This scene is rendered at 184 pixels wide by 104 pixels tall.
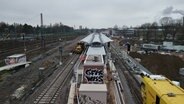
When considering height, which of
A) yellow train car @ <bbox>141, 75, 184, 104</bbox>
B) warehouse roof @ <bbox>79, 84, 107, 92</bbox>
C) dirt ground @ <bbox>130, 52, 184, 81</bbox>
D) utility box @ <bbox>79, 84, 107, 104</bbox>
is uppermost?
yellow train car @ <bbox>141, 75, 184, 104</bbox>

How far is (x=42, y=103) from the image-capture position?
2384 cm

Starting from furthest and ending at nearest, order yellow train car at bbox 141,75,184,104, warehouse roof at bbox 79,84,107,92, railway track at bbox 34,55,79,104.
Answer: railway track at bbox 34,55,79,104 < warehouse roof at bbox 79,84,107,92 < yellow train car at bbox 141,75,184,104

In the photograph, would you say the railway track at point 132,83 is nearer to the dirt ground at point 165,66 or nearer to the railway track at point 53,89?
the dirt ground at point 165,66

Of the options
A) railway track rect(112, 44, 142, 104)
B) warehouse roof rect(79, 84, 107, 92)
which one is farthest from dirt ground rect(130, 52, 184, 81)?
warehouse roof rect(79, 84, 107, 92)

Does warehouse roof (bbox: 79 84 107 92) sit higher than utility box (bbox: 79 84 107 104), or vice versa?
warehouse roof (bbox: 79 84 107 92)

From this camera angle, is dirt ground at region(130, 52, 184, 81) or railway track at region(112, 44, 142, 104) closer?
railway track at region(112, 44, 142, 104)

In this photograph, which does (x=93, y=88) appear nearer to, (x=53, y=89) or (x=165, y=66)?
(x=53, y=89)

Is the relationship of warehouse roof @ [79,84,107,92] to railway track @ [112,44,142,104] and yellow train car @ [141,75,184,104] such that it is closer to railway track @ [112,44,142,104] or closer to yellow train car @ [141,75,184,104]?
yellow train car @ [141,75,184,104]

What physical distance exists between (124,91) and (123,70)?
13.3 m

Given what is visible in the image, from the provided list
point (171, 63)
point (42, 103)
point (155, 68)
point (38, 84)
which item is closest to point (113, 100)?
point (42, 103)

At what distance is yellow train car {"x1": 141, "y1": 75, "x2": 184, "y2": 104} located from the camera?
1426 centimetres

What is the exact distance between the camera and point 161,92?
51.4ft

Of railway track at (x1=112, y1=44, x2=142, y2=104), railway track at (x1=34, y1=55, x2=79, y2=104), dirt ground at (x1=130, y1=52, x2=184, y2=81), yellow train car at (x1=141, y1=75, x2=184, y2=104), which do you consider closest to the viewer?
yellow train car at (x1=141, y1=75, x2=184, y2=104)

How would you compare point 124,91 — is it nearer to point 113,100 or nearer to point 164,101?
point 113,100
